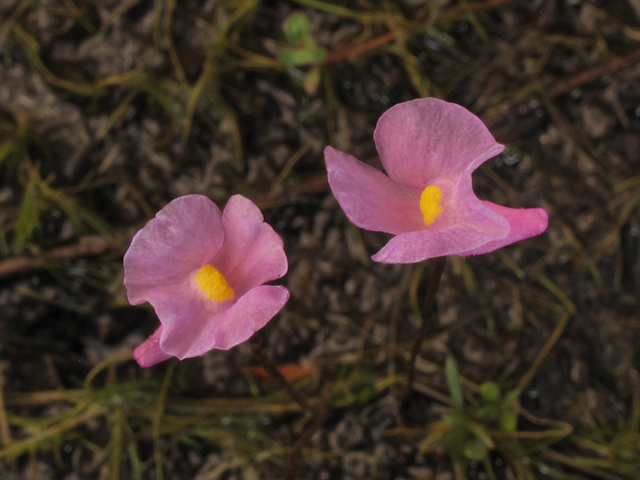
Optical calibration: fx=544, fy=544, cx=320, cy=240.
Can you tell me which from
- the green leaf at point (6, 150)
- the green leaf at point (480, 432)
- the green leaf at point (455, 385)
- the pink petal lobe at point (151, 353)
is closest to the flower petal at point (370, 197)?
the pink petal lobe at point (151, 353)

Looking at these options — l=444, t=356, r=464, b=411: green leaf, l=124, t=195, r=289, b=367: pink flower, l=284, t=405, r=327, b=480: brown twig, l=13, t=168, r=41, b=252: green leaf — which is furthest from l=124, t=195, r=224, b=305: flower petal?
l=13, t=168, r=41, b=252: green leaf

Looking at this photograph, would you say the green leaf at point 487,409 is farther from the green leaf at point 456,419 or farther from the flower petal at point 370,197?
the flower petal at point 370,197

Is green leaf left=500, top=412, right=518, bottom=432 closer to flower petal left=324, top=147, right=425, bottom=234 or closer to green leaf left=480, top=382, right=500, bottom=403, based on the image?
green leaf left=480, top=382, right=500, bottom=403

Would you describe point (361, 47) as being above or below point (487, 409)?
above

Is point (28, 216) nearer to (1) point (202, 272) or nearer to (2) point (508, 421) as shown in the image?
(1) point (202, 272)

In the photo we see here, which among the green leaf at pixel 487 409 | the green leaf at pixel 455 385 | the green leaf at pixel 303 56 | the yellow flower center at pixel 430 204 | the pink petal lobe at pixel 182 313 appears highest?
the yellow flower center at pixel 430 204

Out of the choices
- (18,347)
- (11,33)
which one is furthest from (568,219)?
(11,33)

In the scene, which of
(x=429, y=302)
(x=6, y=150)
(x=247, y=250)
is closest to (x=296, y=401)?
(x=429, y=302)
